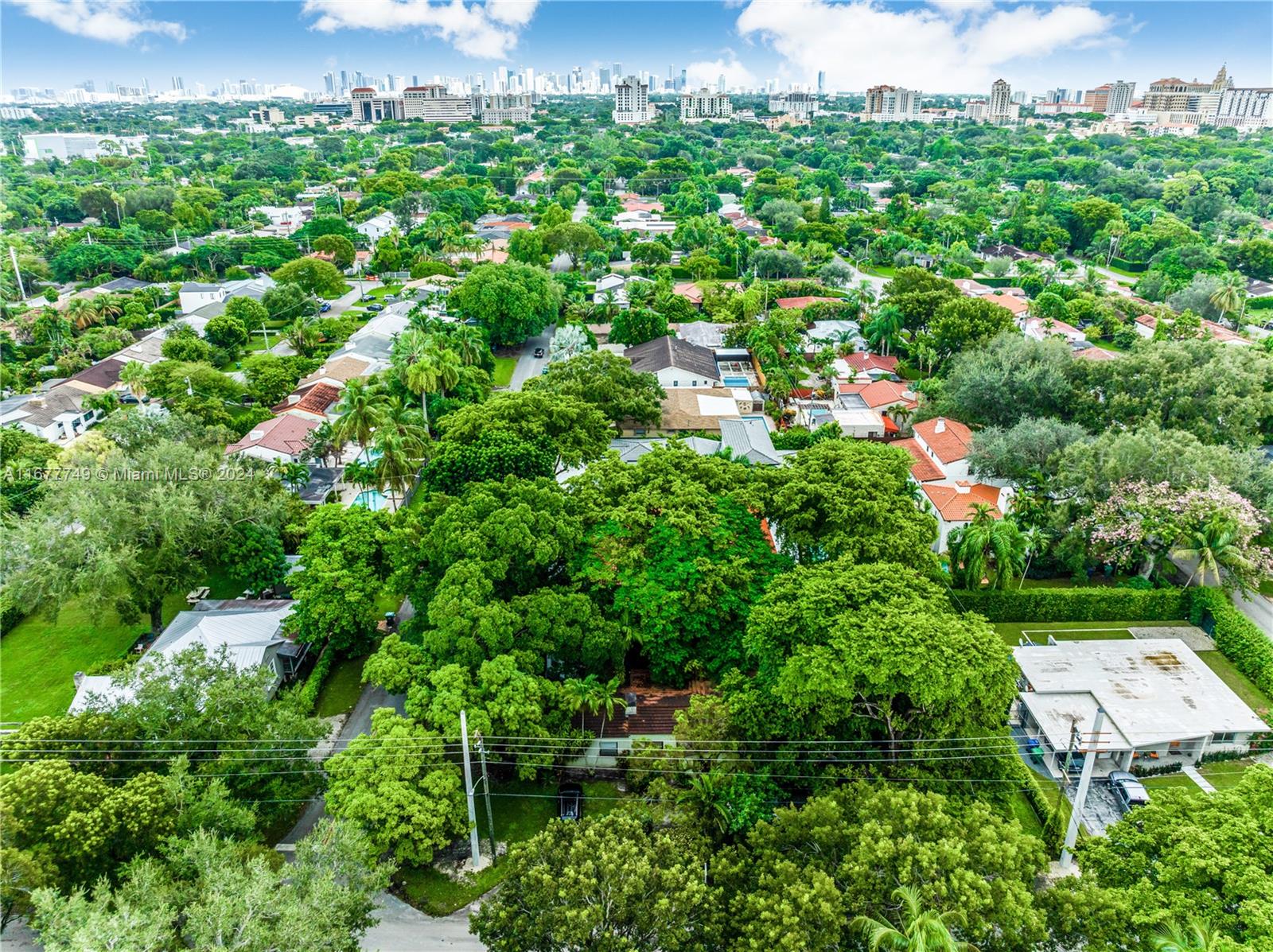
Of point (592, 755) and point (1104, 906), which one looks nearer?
point (1104, 906)

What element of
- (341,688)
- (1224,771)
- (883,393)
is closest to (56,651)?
(341,688)

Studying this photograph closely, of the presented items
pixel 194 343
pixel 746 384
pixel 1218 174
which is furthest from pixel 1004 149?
pixel 194 343

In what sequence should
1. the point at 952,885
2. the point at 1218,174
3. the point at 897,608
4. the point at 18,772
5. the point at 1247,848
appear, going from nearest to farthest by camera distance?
the point at 952,885, the point at 1247,848, the point at 18,772, the point at 897,608, the point at 1218,174

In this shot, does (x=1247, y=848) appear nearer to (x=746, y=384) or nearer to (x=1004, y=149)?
(x=746, y=384)

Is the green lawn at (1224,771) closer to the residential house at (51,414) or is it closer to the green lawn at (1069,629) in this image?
the green lawn at (1069,629)

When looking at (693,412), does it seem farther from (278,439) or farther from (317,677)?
(317,677)

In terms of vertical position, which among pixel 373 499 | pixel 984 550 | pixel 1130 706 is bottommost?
pixel 1130 706
